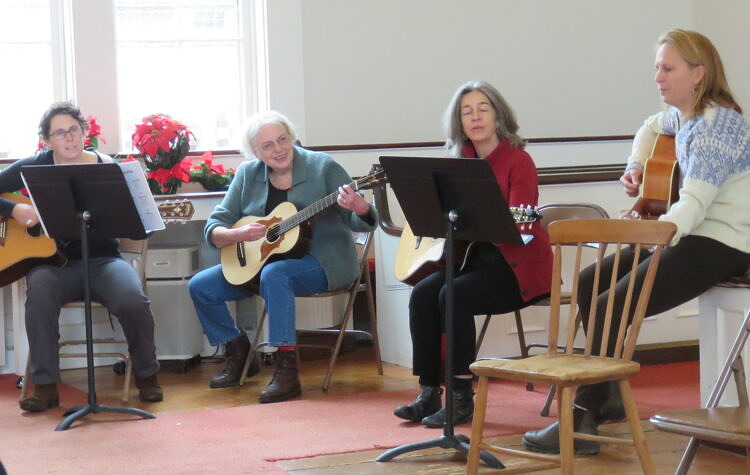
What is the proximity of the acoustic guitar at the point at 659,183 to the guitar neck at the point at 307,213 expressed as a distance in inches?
50.7

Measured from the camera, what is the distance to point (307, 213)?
14.4 ft

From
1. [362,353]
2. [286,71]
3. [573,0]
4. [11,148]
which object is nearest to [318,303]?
[362,353]

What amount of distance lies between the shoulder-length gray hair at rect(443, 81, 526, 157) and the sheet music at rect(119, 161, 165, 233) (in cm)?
108

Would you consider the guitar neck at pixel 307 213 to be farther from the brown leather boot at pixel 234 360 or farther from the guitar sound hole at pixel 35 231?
the guitar sound hole at pixel 35 231

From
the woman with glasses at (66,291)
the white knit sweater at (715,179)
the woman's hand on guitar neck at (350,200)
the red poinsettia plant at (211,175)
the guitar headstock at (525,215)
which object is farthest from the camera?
the red poinsettia plant at (211,175)

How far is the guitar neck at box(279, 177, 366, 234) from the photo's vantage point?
4316mm

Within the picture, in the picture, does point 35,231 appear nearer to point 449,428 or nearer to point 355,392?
point 355,392

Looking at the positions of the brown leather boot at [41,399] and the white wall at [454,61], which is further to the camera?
the white wall at [454,61]

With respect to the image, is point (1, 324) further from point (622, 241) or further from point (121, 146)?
point (622, 241)

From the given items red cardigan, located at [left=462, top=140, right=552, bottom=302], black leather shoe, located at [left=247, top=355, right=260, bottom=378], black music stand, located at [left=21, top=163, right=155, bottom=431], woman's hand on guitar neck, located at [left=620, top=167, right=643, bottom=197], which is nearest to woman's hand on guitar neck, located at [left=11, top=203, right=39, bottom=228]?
black music stand, located at [left=21, top=163, right=155, bottom=431]

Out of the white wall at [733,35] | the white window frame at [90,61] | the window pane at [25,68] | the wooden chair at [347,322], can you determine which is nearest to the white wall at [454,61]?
the white wall at [733,35]

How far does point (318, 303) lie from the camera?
530 centimetres

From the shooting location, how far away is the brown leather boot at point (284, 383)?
429 cm

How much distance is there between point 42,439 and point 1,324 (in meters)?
1.48
